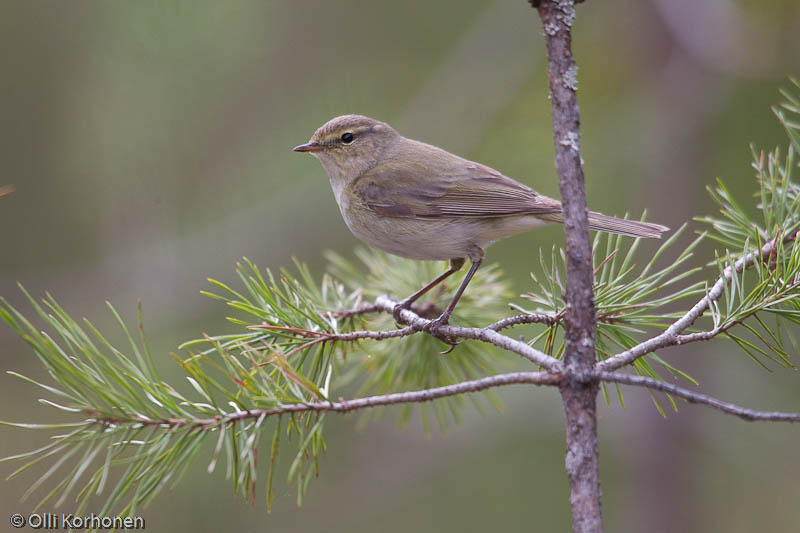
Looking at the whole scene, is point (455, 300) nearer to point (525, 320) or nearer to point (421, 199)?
point (525, 320)

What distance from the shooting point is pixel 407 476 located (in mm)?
5695

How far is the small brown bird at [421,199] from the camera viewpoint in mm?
3736

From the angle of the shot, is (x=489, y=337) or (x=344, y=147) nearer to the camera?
(x=489, y=337)

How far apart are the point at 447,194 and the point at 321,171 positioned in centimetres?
174

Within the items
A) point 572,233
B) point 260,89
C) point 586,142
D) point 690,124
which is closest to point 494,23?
point 586,142

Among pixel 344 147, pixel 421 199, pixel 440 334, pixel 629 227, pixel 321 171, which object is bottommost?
pixel 440 334

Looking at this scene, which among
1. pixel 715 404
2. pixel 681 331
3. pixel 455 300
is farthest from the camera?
pixel 455 300

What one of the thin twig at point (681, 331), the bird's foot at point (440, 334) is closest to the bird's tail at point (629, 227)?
the bird's foot at point (440, 334)

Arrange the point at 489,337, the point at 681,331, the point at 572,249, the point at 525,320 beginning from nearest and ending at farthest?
1. the point at 572,249
2. the point at 681,331
3. the point at 489,337
4. the point at 525,320

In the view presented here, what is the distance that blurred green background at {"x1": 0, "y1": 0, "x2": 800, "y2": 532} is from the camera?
15.9 ft

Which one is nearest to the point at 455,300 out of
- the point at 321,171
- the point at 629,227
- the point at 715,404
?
the point at 629,227

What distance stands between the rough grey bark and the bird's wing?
2.08m

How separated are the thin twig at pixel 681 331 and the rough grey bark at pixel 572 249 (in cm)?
8

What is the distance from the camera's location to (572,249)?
1647mm
